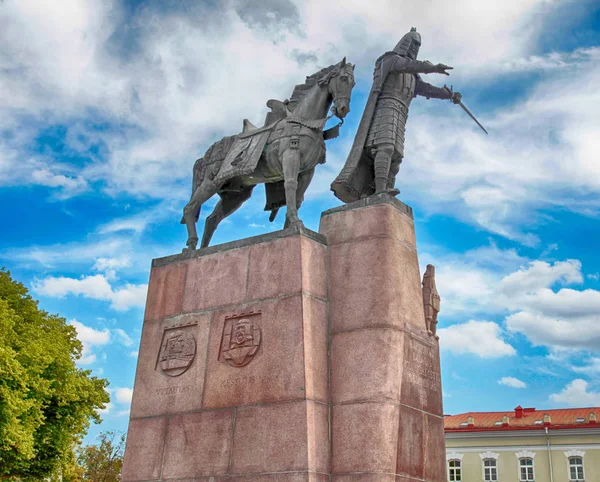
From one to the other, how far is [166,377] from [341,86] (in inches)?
207

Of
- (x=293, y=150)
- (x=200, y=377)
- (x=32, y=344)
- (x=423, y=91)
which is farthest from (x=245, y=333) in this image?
(x=32, y=344)

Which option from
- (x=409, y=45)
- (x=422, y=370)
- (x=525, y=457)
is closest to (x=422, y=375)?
(x=422, y=370)

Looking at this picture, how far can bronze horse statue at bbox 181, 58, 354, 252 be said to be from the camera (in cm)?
1163

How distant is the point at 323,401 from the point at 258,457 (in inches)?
43.7

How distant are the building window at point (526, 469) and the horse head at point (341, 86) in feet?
133

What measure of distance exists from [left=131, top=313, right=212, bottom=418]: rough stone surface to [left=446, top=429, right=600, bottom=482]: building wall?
3957 centimetres

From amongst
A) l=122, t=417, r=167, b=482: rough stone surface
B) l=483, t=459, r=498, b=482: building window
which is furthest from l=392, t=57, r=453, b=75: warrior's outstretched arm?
l=483, t=459, r=498, b=482: building window

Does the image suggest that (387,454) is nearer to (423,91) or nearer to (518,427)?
(423,91)

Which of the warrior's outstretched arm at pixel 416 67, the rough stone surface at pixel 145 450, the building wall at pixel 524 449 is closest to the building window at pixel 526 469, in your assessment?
the building wall at pixel 524 449

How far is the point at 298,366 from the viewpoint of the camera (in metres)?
9.67

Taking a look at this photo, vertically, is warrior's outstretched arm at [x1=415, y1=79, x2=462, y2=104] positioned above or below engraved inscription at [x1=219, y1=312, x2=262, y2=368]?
above

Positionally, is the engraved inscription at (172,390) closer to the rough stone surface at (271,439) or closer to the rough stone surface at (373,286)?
the rough stone surface at (271,439)

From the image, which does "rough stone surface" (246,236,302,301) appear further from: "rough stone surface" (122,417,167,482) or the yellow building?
the yellow building

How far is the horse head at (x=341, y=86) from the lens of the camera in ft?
37.8
